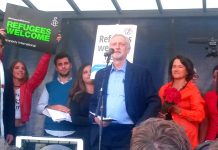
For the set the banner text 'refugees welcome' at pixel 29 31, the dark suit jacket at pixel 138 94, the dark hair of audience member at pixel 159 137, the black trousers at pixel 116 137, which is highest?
the banner text 'refugees welcome' at pixel 29 31

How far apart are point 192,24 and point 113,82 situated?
98.7 inches

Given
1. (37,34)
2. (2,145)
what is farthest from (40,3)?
(2,145)

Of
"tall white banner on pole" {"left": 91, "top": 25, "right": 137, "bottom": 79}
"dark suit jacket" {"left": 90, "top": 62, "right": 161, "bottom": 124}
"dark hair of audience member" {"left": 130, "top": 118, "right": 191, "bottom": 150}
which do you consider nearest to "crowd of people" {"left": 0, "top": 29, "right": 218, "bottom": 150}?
"dark suit jacket" {"left": 90, "top": 62, "right": 161, "bottom": 124}

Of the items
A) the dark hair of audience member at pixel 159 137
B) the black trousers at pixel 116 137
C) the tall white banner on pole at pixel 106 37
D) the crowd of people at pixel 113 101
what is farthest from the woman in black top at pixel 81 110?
the dark hair of audience member at pixel 159 137

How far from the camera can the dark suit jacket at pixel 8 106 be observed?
16.1 ft

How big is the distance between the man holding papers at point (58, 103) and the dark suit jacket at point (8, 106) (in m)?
0.34

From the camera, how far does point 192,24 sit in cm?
634

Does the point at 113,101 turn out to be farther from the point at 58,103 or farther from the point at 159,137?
the point at 159,137

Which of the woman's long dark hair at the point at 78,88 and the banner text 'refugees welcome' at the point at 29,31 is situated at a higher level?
Result: the banner text 'refugees welcome' at the point at 29,31

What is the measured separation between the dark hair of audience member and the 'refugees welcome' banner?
4263 millimetres

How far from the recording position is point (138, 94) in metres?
4.19

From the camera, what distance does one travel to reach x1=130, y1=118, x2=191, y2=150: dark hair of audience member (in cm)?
147

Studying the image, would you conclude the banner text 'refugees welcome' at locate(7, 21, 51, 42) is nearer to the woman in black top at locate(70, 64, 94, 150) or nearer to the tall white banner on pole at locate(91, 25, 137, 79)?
the tall white banner on pole at locate(91, 25, 137, 79)

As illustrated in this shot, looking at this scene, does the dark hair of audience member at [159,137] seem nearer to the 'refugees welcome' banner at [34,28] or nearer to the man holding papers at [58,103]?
the man holding papers at [58,103]
